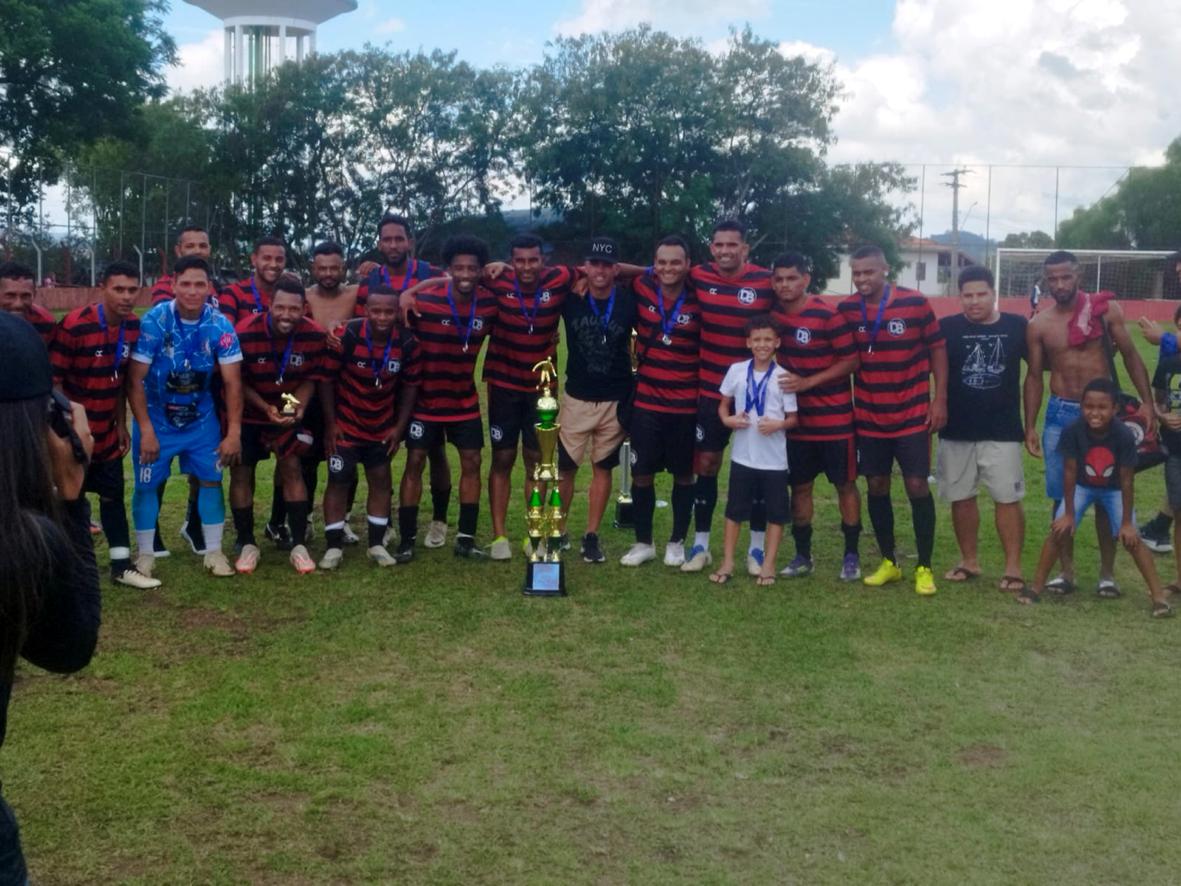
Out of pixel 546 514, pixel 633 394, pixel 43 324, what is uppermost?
pixel 43 324

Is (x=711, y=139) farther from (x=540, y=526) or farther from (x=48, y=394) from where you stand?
(x=48, y=394)

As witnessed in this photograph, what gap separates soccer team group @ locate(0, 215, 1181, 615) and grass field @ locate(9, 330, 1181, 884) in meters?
0.58

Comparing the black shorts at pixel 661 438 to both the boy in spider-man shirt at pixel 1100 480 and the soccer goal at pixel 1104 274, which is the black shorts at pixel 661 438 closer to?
the boy in spider-man shirt at pixel 1100 480

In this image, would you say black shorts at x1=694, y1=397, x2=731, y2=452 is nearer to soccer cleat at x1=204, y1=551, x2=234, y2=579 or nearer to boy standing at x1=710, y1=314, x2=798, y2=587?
boy standing at x1=710, y1=314, x2=798, y2=587

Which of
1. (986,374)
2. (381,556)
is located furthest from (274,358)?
(986,374)

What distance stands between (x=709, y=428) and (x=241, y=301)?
3214 mm

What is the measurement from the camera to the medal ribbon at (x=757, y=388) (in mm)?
7738

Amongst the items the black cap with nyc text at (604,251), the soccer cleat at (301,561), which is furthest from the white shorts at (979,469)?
the soccer cleat at (301,561)

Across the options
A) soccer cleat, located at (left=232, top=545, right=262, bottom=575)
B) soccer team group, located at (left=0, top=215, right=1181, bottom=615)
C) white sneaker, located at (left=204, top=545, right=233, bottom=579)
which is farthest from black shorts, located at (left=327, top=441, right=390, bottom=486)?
white sneaker, located at (left=204, top=545, right=233, bottom=579)

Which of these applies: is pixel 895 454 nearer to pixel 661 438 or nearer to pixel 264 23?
pixel 661 438

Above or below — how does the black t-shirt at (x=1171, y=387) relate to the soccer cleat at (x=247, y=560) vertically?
above

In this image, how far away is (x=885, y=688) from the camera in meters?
5.75

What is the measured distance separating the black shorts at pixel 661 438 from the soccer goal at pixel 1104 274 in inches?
1127

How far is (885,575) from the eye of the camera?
7.81m
